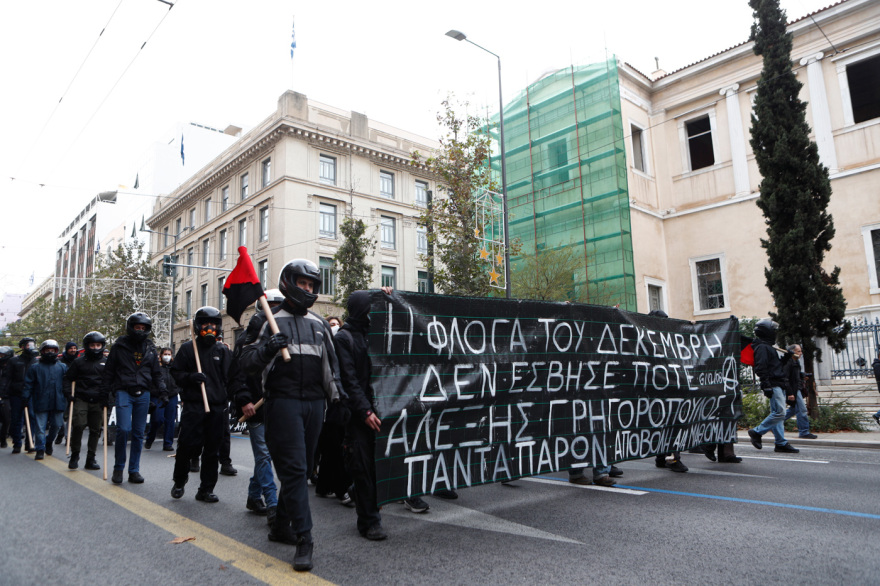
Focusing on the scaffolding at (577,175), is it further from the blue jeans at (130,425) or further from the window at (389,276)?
the blue jeans at (130,425)

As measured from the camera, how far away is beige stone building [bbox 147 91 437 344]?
109 feet

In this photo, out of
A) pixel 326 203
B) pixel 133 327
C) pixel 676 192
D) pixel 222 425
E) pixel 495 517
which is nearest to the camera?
pixel 495 517

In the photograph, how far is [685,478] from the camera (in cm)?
668

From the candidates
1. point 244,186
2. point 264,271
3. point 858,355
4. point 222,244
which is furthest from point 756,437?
point 222,244

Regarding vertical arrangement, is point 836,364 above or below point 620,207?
below

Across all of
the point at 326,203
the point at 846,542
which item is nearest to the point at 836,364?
the point at 846,542

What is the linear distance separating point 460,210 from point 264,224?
59.9 ft

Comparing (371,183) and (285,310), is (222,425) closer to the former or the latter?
(285,310)

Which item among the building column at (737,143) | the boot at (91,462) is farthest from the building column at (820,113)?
the boot at (91,462)

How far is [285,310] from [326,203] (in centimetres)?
3123

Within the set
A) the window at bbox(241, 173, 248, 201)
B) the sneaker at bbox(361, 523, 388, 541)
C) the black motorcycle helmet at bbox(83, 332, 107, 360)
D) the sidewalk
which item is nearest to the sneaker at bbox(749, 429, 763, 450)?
the sidewalk

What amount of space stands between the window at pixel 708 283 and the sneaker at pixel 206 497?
73.0 ft

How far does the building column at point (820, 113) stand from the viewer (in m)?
21.3

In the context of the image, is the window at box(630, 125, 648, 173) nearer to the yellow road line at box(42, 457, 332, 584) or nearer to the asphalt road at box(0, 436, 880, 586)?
the asphalt road at box(0, 436, 880, 586)
